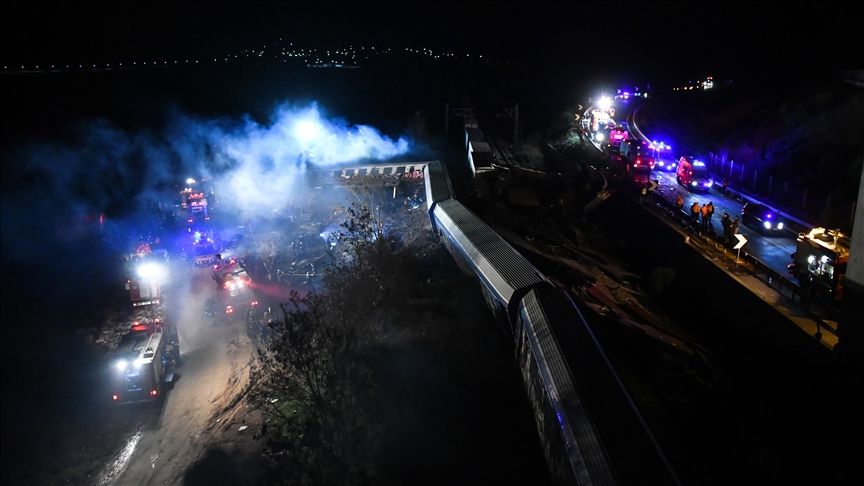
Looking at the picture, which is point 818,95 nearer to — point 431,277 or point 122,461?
point 431,277

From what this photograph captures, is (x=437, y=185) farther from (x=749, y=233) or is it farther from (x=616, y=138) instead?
(x=616, y=138)

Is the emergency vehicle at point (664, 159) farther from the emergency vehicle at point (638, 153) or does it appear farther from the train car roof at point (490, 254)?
the train car roof at point (490, 254)

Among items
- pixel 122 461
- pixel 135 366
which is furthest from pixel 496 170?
pixel 122 461

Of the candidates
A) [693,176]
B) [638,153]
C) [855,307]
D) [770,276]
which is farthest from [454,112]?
[855,307]

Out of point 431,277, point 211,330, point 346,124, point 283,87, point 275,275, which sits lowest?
point 211,330

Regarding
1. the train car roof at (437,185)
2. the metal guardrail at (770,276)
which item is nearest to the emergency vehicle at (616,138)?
the metal guardrail at (770,276)

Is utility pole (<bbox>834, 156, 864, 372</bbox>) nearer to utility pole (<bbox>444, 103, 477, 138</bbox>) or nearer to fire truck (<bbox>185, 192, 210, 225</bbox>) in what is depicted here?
utility pole (<bbox>444, 103, 477, 138</bbox>)
